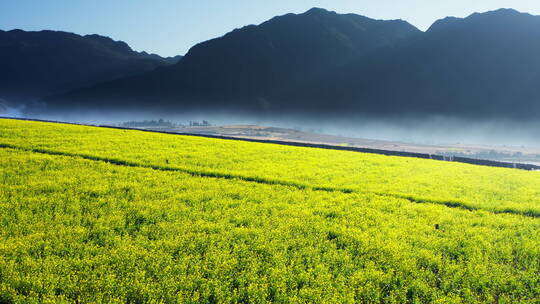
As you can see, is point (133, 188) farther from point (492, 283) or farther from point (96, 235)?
point (492, 283)

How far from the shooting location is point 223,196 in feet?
49.4

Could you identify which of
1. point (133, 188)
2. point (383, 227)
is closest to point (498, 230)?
point (383, 227)

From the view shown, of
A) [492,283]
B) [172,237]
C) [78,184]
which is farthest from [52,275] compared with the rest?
[492,283]

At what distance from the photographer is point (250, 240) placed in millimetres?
9953

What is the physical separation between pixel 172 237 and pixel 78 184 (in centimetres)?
819

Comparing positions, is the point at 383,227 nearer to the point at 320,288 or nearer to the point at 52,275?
the point at 320,288

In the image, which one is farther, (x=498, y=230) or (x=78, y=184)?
(x=78, y=184)

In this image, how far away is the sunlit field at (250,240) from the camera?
744 centimetres

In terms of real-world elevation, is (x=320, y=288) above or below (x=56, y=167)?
below

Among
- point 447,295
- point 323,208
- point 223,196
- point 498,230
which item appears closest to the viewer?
point 447,295

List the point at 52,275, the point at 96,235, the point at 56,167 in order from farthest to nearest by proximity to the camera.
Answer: the point at 56,167, the point at 96,235, the point at 52,275

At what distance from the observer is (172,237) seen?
32.3ft

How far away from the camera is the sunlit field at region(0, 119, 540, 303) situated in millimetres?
7441

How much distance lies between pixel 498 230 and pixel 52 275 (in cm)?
1475
